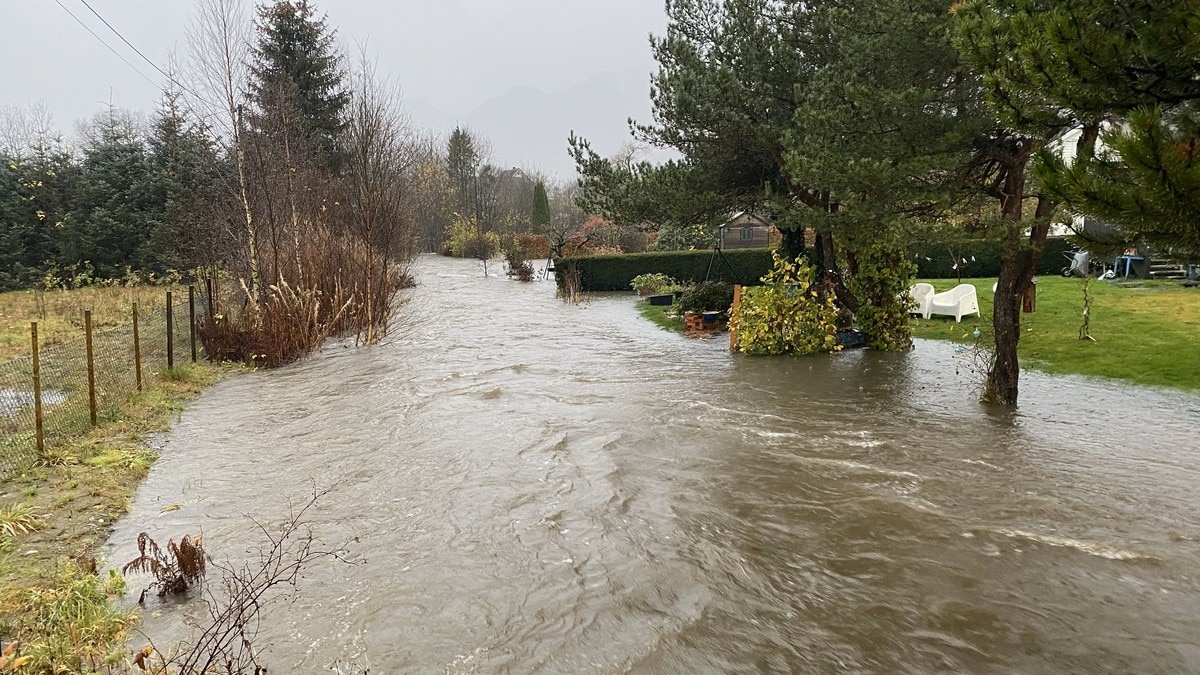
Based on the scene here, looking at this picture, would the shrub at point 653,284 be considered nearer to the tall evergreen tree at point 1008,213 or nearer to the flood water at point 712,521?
the flood water at point 712,521

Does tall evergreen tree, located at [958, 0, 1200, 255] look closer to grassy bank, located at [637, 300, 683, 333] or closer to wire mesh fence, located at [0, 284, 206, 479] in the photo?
wire mesh fence, located at [0, 284, 206, 479]

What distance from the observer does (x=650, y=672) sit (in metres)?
3.13

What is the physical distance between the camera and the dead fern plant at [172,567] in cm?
364

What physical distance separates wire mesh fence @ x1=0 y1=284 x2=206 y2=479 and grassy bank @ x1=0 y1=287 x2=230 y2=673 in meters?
0.07

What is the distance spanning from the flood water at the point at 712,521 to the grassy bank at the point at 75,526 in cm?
23

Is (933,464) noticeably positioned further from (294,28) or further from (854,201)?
(294,28)

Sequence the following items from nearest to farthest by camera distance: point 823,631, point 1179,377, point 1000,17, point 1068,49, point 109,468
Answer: point 1068,49, point 823,631, point 1000,17, point 109,468, point 1179,377

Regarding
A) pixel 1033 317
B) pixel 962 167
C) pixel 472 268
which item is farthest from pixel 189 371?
pixel 472 268

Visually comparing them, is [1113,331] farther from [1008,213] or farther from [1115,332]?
[1008,213]

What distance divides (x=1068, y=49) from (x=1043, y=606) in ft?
9.09

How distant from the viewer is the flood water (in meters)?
3.33

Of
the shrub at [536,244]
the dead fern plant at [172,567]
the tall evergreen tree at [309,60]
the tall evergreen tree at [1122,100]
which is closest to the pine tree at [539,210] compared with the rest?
the shrub at [536,244]

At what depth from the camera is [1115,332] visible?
1053 cm

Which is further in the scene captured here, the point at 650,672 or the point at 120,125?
the point at 120,125
